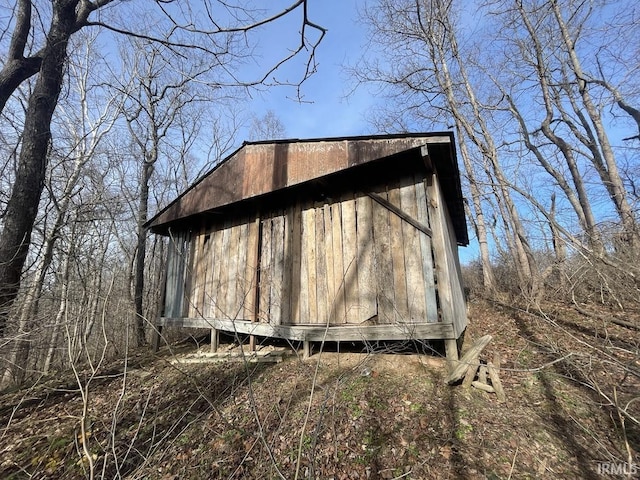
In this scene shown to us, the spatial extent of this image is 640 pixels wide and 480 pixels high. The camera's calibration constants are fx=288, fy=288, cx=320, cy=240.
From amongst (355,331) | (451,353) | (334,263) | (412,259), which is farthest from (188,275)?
(451,353)

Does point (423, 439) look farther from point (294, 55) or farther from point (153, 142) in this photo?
point (153, 142)

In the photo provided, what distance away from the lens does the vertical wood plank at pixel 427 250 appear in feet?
15.1

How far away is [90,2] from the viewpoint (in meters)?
6.32

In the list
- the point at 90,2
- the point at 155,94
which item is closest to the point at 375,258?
the point at 90,2

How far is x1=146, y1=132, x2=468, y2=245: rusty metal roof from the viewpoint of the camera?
4.82 m

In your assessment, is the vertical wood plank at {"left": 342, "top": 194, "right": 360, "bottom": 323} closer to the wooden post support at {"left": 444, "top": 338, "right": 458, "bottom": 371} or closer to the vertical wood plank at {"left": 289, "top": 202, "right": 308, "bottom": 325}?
the vertical wood plank at {"left": 289, "top": 202, "right": 308, "bottom": 325}

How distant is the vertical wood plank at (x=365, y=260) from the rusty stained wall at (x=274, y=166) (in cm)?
89

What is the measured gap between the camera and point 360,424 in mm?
3604

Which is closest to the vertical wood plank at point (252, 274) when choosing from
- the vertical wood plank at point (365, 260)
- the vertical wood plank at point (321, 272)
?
the vertical wood plank at point (321, 272)

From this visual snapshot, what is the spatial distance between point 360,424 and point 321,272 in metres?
2.74

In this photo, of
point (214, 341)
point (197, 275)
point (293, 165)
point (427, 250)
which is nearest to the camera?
point (427, 250)

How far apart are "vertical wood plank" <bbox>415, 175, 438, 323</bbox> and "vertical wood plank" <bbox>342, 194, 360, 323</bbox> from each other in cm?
121

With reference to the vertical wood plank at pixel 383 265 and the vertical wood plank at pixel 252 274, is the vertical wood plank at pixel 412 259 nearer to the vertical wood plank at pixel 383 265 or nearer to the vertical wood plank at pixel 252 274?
the vertical wood plank at pixel 383 265

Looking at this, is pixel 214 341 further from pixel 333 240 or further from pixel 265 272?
pixel 333 240
